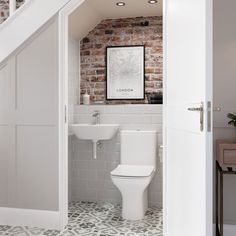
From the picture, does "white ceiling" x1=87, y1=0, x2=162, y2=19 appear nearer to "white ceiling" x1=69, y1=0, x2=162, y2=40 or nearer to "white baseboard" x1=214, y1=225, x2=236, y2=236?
"white ceiling" x1=69, y1=0, x2=162, y2=40

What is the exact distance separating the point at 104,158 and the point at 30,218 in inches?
44.7

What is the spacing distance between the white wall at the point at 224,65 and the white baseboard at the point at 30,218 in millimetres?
1540

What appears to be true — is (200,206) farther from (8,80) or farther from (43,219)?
(8,80)

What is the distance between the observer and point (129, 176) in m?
2.90

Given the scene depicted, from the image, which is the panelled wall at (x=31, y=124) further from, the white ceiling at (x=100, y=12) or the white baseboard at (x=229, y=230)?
the white baseboard at (x=229, y=230)

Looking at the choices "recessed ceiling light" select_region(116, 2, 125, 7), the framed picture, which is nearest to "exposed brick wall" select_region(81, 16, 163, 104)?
the framed picture

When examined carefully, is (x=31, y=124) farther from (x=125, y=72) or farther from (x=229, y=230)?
(x=229, y=230)

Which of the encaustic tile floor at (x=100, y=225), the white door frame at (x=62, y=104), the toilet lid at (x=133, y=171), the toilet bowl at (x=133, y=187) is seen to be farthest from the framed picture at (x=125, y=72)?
the encaustic tile floor at (x=100, y=225)

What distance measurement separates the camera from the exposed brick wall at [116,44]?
12.8 ft

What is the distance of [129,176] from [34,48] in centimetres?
150

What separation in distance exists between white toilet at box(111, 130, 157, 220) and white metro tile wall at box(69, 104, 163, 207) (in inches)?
6.0

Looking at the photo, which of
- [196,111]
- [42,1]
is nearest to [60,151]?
[42,1]

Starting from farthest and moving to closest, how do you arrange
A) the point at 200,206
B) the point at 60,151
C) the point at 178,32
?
the point at 60,151, the point at 178,32, the point at 200,206

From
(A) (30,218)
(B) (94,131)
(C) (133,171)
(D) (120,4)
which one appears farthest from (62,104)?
(D) (120,4)
